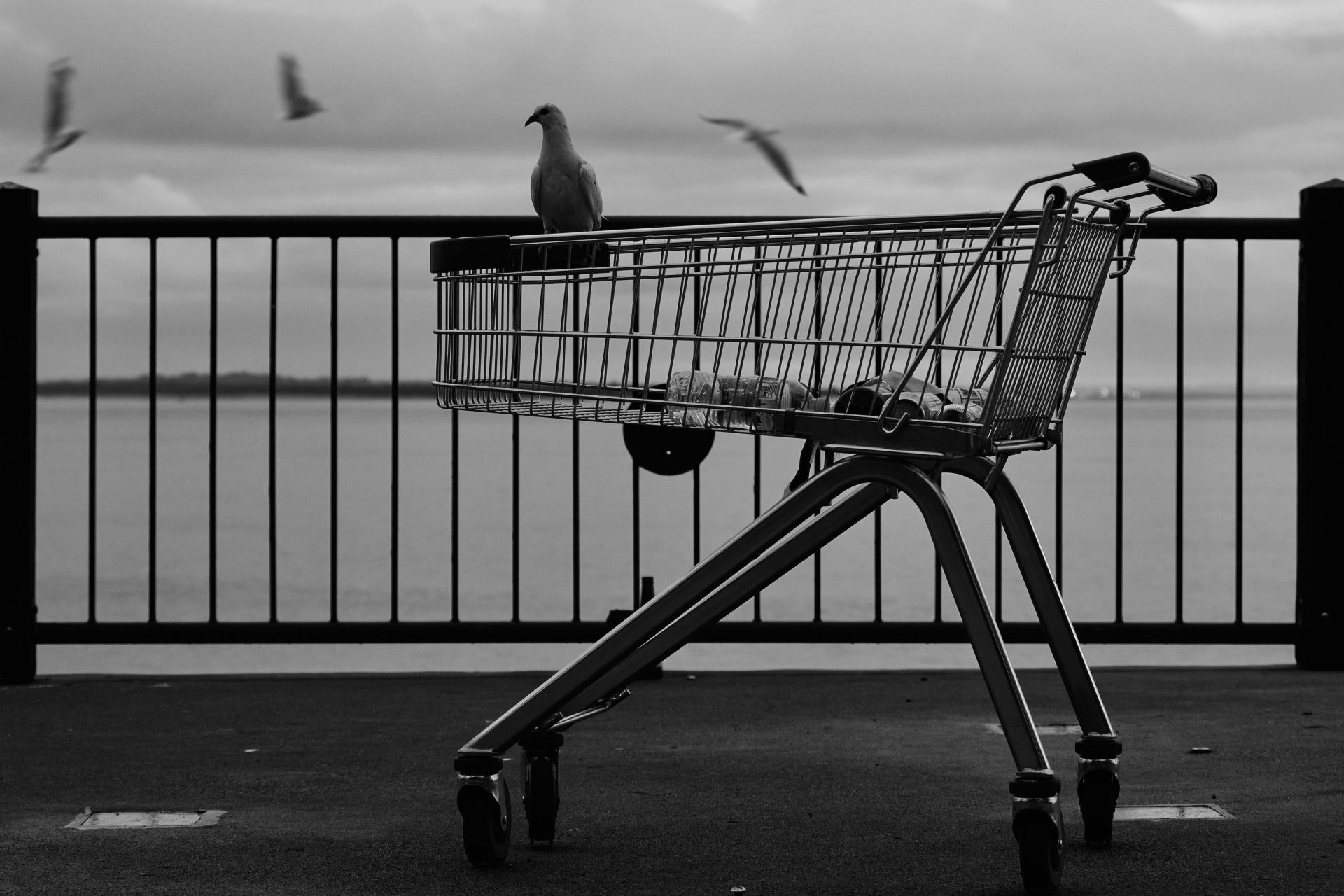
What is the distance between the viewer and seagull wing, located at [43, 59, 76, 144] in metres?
4.41

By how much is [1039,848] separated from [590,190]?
156 cm

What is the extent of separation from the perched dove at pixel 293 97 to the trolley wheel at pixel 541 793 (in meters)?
2.24

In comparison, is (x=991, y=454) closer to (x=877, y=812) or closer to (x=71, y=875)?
(x=877, y=812)

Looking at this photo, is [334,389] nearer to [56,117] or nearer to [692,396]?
[56,117]

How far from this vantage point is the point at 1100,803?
272 cm

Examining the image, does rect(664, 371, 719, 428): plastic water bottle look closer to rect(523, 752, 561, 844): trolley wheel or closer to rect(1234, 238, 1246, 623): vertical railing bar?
rect(523, 752, 561, 844): trolley wheel

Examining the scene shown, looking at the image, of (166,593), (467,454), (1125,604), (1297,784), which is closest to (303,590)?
(166,593)

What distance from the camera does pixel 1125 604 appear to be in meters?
9.32

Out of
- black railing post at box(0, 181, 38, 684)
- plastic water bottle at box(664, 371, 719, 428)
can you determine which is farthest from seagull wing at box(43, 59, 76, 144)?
plastic water bottle at box(664, 371, 719, 428)

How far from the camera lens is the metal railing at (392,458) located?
4250 millimetres

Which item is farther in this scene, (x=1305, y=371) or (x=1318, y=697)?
(x=1305, y=371)

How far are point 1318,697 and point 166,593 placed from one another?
788 centimetres

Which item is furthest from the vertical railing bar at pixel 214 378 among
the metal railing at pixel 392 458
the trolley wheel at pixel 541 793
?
the trolley wheel at pixel 541 793

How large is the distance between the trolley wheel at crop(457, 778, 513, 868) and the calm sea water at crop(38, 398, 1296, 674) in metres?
1.60
